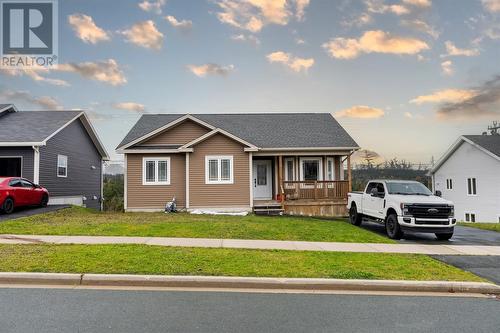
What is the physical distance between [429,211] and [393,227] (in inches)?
51.8

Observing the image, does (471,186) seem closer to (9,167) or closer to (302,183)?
(302,183)

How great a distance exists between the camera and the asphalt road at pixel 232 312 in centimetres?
473

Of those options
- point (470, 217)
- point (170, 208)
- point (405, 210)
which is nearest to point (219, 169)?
point (170, 208)

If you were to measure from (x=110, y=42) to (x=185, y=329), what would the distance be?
72.3 feet

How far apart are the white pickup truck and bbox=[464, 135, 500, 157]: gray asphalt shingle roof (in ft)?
68.0

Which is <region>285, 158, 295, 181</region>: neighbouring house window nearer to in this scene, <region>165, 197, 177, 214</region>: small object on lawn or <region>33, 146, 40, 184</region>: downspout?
<region>165, 197, 177, 214</region>: small object on lawn

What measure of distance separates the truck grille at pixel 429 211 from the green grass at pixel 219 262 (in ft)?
9.82

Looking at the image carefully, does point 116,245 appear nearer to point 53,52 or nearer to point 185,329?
point 185,329

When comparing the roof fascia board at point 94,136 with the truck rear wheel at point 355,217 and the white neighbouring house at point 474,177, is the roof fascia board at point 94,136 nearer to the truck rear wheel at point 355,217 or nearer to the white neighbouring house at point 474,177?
the truck rear wheel at point 355,217

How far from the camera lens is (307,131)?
23.5 m

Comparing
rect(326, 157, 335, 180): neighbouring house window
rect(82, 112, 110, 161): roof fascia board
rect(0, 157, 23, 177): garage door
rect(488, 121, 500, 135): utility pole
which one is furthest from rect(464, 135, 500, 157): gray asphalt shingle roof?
rect(0, 157, 23, 177): garage door

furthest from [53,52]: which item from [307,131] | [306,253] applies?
[306,253]

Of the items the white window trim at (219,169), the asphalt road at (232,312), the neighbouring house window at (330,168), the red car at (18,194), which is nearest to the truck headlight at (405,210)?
the asphalt road at (232,312)

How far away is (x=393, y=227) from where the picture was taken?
1254cm
